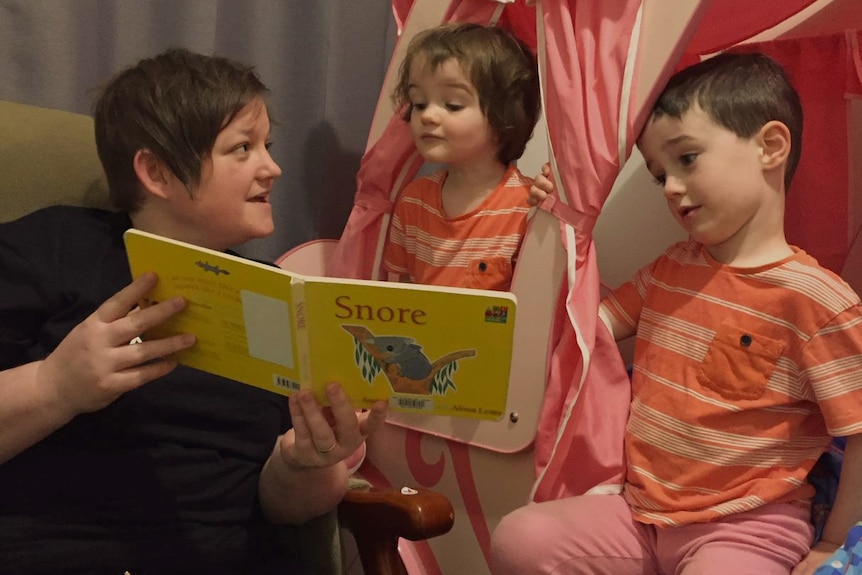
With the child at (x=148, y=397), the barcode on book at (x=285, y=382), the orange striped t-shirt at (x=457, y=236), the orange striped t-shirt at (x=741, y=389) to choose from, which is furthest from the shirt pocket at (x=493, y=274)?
the barcode on book at (x=285, y=382)

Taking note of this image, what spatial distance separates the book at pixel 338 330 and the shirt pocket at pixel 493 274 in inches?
16.4

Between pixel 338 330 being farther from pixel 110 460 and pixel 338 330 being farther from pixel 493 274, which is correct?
pixel 493 274

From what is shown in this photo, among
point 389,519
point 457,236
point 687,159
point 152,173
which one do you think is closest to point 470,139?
point 457,236

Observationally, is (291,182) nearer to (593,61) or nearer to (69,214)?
(69,214)

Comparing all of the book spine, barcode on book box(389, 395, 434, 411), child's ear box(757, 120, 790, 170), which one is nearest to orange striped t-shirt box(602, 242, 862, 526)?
child's ear box(757, 120, 790, 170)

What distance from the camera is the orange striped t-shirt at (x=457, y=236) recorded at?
1205 millimetres

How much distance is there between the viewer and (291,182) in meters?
1.44

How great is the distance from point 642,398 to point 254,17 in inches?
36.5

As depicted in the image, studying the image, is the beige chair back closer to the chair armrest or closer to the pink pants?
the chair armrest

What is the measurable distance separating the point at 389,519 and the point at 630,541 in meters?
0.34

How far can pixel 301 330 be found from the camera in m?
0.76

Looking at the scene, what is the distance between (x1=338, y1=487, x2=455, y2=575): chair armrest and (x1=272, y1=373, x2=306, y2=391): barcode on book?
0.22 m

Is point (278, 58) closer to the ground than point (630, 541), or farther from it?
farther from it

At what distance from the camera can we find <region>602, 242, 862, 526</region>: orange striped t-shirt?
2.98 feet
